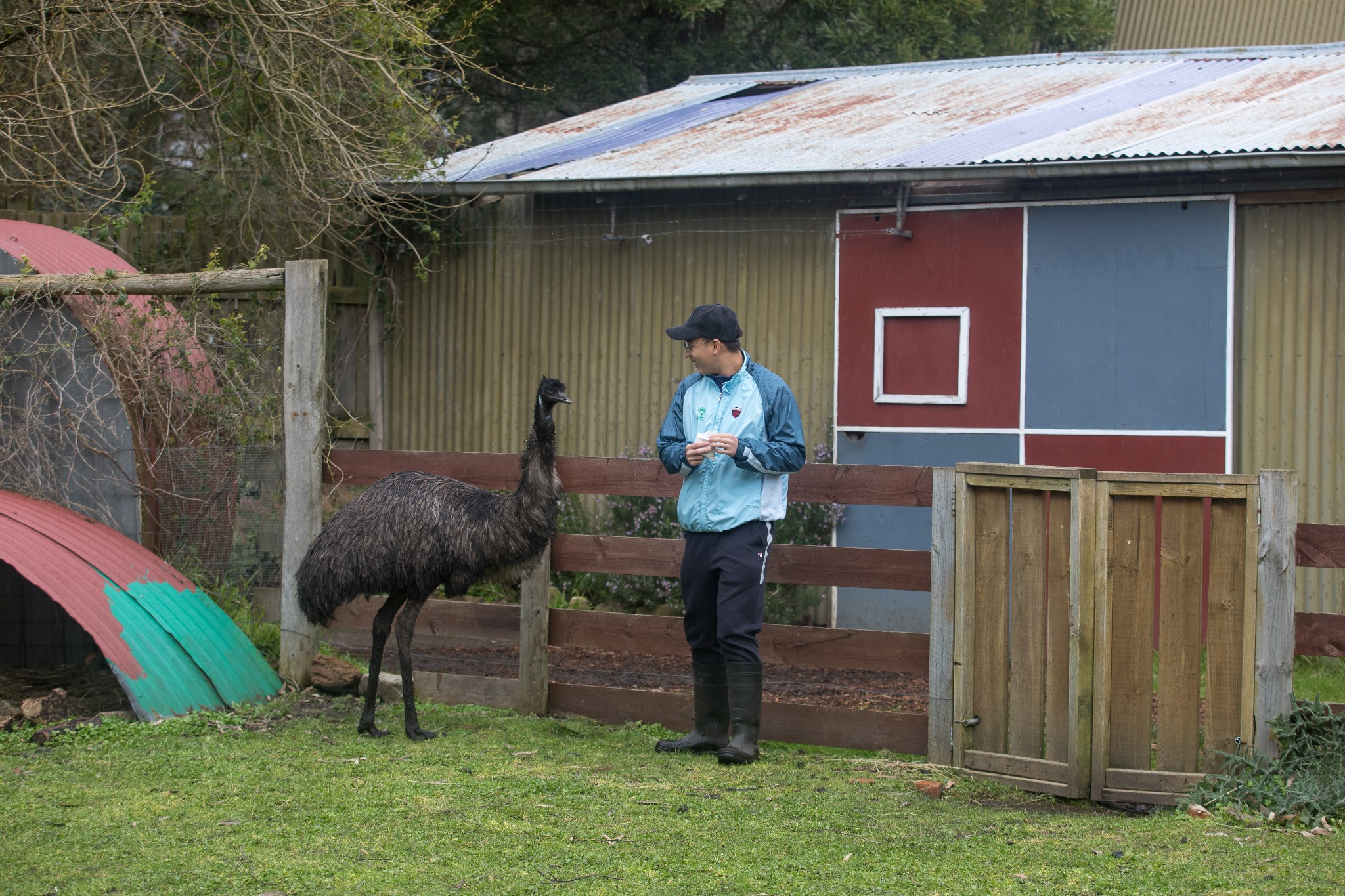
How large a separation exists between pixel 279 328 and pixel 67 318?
2.90 metres

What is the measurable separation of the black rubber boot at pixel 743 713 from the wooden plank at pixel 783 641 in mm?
473

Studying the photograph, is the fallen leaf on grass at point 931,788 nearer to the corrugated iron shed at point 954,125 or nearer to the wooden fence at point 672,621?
the wooden fence at point 672,621

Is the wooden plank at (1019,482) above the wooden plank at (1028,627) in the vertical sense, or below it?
above

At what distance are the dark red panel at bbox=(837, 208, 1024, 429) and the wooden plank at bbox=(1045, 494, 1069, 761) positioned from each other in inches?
173

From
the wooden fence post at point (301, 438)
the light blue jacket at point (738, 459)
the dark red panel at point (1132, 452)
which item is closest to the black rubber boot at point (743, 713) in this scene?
the light blue jacket at point (738, 459)

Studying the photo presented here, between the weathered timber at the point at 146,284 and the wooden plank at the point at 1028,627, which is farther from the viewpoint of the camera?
the weathered timber at the point at 146,284

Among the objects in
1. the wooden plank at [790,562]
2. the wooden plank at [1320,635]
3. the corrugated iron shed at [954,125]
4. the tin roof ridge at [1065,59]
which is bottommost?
the wooden plank at [1320,635]

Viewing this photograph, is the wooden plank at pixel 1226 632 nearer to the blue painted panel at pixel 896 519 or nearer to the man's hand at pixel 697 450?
the man's hand at pixel 697 450

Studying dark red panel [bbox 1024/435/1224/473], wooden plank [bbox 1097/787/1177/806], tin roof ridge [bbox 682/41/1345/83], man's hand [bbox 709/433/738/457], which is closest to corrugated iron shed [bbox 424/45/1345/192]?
tin roof ridge [bbox 682/41/1345/83]

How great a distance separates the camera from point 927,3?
18391 mm

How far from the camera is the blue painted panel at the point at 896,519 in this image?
32.3 feet

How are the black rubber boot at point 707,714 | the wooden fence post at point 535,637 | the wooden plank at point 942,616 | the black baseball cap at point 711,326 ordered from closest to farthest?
the wooden plank at point 942,616 < the black baseball cap at point 711,326 < the black rubber boot at point 707,714 < the wooden fence post at point 535,637

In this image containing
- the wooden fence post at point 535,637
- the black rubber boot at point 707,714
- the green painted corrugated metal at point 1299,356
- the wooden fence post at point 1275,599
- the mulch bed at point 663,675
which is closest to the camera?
the wooden fence post at point 1275,599

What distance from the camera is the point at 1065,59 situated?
43.3 feet
